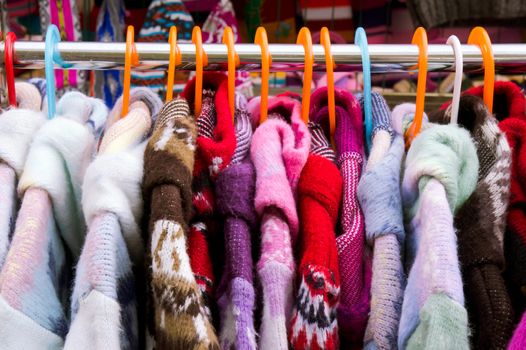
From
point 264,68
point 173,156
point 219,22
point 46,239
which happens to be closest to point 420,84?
point 264,68

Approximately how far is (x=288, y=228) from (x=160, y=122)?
0.15 metres

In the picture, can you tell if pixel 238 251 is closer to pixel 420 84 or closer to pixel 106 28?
pixel 420 84

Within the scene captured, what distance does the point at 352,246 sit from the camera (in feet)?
Answer: 1.59

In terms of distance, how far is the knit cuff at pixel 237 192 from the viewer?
0.48m

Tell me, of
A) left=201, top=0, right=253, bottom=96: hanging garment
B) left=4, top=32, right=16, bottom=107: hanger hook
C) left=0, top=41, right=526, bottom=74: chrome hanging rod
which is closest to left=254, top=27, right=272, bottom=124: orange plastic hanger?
left=0, top=41, right=526, bottom=74: chrome hanging rod

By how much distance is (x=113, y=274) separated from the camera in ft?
1.35

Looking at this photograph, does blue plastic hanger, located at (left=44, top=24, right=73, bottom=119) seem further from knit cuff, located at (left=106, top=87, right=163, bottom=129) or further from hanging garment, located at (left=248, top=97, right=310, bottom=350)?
hanging garment, located at (left=248, top=97, right=310, bottom=350)

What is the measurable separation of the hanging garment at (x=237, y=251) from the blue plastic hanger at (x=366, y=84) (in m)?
0.14

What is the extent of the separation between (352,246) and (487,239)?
0.11 meters

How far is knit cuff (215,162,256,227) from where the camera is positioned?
1.58ft

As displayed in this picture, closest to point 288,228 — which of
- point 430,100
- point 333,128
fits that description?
point 333,128

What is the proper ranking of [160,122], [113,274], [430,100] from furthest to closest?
1. [430,100]
2. [160,122]
3. [113,274]

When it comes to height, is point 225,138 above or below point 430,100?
above

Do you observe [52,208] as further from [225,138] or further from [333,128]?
[333,128]
